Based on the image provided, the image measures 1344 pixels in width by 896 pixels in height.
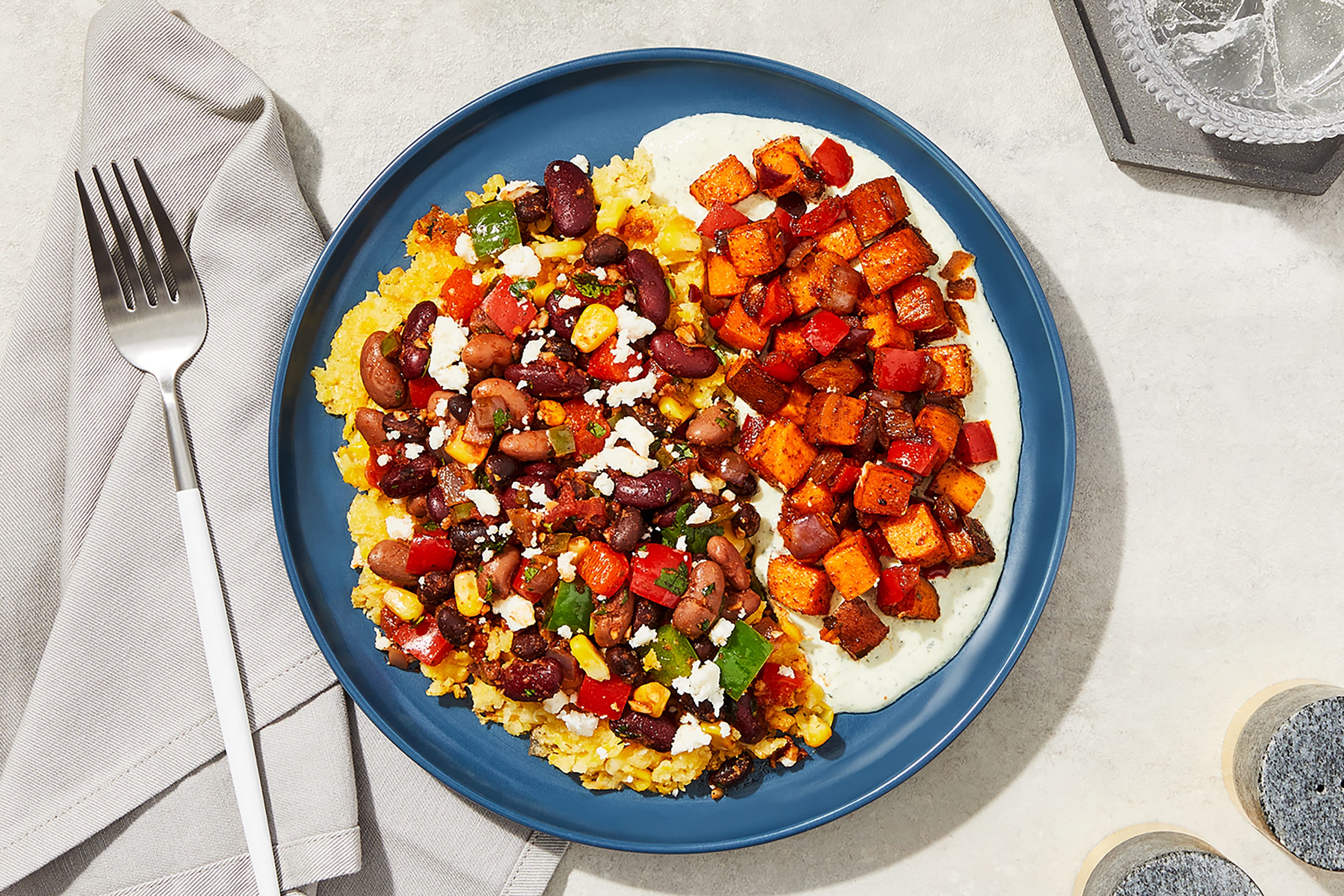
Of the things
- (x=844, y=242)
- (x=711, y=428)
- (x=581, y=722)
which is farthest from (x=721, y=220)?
(x=581, y=722)

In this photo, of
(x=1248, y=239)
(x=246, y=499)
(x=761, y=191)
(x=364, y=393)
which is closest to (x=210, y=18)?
(x=364, y=393)

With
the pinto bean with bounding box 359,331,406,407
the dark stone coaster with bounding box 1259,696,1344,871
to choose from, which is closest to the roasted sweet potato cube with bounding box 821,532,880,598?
the pinto bean with bounding box 359,331,406,407

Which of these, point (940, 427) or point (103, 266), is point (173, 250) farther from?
point (940, 427)

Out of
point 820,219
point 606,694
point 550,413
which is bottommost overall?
point 606,694

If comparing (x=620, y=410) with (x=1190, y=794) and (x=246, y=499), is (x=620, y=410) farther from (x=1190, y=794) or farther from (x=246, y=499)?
(x=1190, y=794)

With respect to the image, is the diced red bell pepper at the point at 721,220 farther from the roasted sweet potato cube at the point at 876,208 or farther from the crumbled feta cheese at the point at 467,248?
the crumbled feta cheese at the point at 467,248

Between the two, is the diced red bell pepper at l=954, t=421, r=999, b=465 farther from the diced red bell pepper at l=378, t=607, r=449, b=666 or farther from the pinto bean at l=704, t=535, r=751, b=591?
the diced red bell pepper at l=378, t=607, r=449, b=666
